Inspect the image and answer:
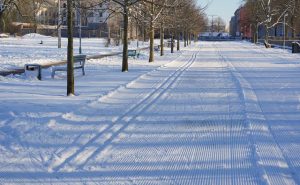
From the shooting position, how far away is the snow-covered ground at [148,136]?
20.3 feet

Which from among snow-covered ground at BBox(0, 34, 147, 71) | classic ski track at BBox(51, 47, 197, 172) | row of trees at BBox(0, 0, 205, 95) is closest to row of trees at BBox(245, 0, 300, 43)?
row of trees at BBox(0, 0, 205, 95)

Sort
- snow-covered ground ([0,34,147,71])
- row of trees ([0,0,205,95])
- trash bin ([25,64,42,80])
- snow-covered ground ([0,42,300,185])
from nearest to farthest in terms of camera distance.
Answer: snow-covered ground ([0,42,300,185]), row of trees ([0,0,205,95]), trash bin ([25,64,42,80]), snow-covered ground ([0,34,147,71])

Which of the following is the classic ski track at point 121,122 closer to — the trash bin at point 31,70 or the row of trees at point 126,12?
the row of trees at point 126,12

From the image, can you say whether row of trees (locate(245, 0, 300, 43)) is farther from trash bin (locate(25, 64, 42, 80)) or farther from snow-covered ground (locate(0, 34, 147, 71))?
trash bin (locate(25, 64, 42, 80))

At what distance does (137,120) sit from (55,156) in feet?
9.79

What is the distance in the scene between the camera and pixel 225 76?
19734 mm

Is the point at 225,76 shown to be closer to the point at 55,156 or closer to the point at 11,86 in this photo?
the point at 11,86

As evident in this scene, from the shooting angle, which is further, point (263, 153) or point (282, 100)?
point (282, 100)

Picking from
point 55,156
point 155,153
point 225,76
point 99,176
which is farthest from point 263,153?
point 225,76

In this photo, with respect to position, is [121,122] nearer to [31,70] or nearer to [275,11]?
[31,70]

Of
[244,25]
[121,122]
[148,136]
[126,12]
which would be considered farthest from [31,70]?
[244,25]

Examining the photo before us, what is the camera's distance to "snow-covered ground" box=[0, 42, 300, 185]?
6.19 meters

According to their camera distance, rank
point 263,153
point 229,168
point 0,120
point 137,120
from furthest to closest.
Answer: point 137,120 → point 0,120 → point 263,153 → point 229,168

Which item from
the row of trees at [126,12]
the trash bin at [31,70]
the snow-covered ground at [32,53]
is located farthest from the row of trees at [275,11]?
the trash bin at [31,70]
